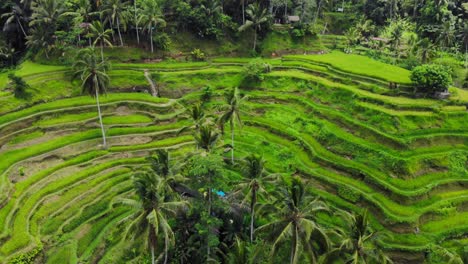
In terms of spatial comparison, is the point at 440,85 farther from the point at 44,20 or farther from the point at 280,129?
the point at 44,20

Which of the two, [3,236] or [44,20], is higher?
[44,20]

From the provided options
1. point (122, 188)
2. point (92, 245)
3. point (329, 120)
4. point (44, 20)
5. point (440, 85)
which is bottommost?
point (92, 245)

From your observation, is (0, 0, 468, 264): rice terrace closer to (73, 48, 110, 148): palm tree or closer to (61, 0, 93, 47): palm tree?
(73, 48, 110, 148): palm tree

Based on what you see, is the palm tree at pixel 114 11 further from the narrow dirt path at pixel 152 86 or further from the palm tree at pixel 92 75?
the palm tree at pixel 92 75

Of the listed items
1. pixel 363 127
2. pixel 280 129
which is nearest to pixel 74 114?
pixel 280 129

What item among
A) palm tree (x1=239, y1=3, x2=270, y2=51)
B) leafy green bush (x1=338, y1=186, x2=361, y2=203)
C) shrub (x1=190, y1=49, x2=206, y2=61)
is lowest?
leafy green bush (x1=338, y1=186, x2=361, y2=203)

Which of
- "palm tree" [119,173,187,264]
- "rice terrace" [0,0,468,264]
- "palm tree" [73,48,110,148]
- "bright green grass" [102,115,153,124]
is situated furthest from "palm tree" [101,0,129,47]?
"palm tree" [119,173,187,264]
